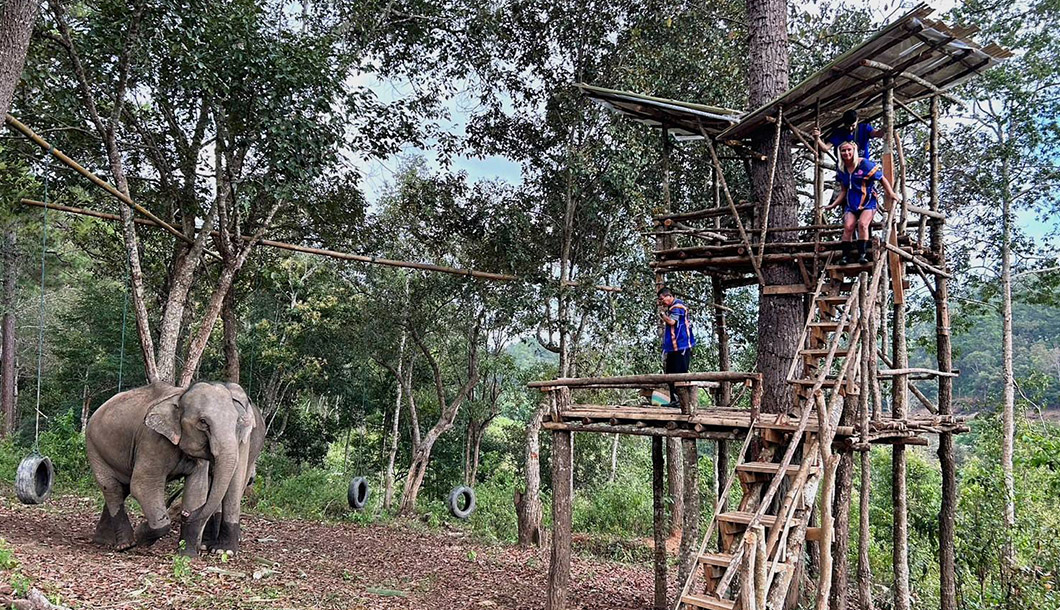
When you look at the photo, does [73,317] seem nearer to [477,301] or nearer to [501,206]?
[477,301]

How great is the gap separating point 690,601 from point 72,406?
2453 centimetres

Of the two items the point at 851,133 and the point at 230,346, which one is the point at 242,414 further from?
the point at 851,133

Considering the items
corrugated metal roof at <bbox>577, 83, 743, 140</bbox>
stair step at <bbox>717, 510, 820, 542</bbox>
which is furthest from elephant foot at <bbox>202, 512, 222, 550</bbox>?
corrugated metal roof at <bbox>577, 83, 743, 140</bbox>

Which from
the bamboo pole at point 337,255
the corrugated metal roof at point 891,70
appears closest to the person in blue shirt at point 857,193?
the corrugated metal roof at point 891,70

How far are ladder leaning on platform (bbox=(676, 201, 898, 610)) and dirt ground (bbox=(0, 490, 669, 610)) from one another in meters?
3.95

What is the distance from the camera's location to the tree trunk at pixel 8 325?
19.2m

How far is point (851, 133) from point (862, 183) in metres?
1.53

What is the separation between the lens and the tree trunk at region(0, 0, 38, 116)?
17.7 feet

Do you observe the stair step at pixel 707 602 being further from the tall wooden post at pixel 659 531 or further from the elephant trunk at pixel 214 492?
the elephant trunk at pixel 214 492

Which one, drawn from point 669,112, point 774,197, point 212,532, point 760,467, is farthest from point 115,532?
point 774,197

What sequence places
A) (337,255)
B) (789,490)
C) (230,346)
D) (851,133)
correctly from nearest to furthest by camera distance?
(789,490) → (851,133) → (337,255) → (230,346)

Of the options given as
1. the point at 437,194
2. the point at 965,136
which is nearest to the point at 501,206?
the point at 437,194

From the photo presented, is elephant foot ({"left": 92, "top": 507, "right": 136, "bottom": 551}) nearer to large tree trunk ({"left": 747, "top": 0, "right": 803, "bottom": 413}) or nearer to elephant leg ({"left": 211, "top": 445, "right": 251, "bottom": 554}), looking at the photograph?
elephant leg ({"left": 211, "top": 445, "right": 251, "bottom": 554})

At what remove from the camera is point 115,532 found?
8484mm
